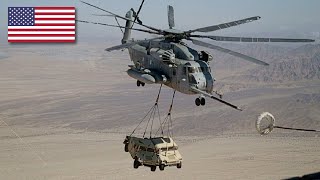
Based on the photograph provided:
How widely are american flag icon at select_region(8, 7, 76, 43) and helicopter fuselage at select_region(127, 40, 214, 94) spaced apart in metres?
8.34

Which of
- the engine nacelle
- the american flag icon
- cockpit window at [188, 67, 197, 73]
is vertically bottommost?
the engine nacelle

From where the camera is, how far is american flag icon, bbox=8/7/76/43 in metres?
41.4

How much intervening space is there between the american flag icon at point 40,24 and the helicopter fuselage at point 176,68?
8.34 m

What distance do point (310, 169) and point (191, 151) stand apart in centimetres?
3235

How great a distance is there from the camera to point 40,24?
139 ft

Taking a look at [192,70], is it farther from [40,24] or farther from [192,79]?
[40,24]

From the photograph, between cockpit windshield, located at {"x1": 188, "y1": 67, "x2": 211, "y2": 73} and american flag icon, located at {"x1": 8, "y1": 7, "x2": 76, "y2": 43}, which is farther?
american flag icon, located at {"x1": 8, "y1": 7, "x2": 76, "y2": 43}

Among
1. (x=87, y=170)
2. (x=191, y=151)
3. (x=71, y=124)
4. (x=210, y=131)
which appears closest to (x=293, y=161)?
(x=191, y=151)

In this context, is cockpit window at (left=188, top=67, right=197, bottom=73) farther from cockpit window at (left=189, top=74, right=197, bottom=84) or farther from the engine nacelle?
the engine nacelle

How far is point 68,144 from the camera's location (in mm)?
143125

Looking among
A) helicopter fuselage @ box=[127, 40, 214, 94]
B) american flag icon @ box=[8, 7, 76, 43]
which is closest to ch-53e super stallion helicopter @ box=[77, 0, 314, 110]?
helicopter fuselage @ box=[127, 40, 214, 94]

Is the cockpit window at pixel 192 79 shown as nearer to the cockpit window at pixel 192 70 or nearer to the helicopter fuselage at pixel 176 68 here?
the helicopter fuselage at pixel 176 68

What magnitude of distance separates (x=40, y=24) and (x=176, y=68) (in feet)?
48.8

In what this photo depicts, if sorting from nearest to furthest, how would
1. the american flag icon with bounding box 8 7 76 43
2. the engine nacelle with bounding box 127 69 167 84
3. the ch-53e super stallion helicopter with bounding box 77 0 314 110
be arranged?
the ch-53e super stallion helicopter with bounding box 77 0 314 110, the engine nacelle with bounding box 127 69 167 84, the american flag icon with bounding box 8 7 76 43
